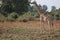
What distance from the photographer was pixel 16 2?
112 feet

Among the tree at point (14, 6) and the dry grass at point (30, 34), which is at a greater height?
the tree at point (14, 6)

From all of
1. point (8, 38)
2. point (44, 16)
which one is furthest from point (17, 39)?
point (44, 16)

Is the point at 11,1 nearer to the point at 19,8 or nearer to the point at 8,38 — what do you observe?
the point at 19,8

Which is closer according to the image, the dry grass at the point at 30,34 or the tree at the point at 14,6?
the dry grass at the point at 30,34

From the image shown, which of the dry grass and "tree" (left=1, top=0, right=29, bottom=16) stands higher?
"tree" (left=1, top=0, right=29, bottom=16)

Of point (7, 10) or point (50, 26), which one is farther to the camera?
point (7, 10)

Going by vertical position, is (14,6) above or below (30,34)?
above

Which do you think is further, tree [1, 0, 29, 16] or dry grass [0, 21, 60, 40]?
tree [1, 0, 29, 16]

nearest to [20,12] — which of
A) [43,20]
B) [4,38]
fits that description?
[43,20]

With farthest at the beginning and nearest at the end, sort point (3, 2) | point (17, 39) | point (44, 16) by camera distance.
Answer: point (3, 2)
point (44, 16)
point (17, 39)

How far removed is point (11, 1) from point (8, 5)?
170cm

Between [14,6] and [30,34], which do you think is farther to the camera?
[14,6]

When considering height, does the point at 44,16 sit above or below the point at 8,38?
above

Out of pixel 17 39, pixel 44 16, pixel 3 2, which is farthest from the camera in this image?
pixel 3 2
